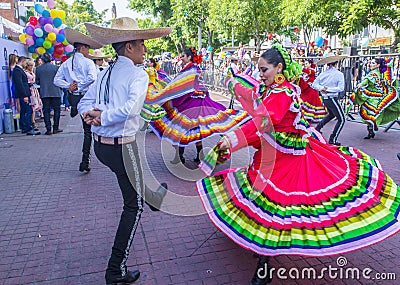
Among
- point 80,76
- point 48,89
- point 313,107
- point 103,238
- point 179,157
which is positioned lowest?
point 103,238

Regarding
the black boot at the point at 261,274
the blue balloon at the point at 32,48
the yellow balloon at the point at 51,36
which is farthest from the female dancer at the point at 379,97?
the blue balloon at the point at 32,48

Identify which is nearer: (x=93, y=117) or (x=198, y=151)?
(x=93, y=117)

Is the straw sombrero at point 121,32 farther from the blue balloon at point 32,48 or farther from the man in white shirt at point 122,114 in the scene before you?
the blue balloon at point 32,48

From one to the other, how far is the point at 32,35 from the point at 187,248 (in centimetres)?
1013

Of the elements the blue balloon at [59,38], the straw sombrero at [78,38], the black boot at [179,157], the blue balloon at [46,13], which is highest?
the blue balloon at [46,13]

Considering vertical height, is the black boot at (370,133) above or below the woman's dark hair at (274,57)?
below

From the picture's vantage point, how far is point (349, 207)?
118 inches

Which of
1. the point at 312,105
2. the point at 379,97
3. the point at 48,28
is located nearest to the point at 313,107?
the point at 312,105

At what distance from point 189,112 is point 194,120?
0.64ft

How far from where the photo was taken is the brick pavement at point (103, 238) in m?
3.33

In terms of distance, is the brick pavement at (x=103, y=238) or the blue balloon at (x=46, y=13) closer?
the brick pavement at (x=103, y=238)

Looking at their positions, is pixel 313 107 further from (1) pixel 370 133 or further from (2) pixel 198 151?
(2) pixel 198 151

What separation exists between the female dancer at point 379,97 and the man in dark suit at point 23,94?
8292mm

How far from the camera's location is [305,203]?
301 cm
